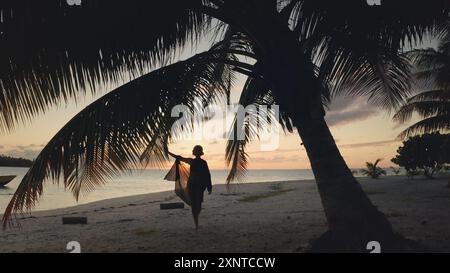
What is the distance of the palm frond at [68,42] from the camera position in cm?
381

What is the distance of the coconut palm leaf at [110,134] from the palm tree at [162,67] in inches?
0.5

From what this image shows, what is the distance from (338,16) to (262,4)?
106 cm

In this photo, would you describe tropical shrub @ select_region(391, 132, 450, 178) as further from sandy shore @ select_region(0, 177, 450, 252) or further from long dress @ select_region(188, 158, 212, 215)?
long dress @ select_region(188, 158, 212, 215)

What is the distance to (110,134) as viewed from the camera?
446cm

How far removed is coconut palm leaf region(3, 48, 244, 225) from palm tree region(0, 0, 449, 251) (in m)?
0.01

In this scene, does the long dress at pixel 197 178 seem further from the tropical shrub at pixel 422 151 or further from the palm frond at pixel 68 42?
the tropical shrub at pixel 422 151

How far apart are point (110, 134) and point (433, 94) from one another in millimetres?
14769

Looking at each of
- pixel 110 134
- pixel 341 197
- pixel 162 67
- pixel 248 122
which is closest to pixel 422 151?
pixel 248 122

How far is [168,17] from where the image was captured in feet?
14.9

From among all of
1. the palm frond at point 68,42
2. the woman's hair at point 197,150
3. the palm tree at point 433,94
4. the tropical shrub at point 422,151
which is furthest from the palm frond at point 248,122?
the tropical shrub at point 422,151

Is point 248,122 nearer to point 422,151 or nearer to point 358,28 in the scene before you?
point 358,28

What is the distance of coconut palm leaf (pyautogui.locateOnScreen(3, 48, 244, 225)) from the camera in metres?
4.18

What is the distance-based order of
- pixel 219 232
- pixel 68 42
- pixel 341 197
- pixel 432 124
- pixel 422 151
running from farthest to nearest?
pixel 422 151 → pixel 432 124 → pixel 219 232 → pixel 341 197 → pixel 68 42
